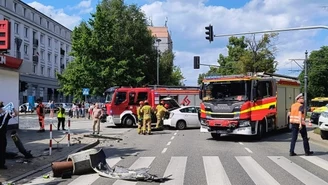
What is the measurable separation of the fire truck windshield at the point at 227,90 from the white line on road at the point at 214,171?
5.58 m

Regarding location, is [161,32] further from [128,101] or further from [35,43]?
[128,101]

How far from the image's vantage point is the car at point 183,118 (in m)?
25.1

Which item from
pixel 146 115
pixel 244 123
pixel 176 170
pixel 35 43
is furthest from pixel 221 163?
pixel 35 43

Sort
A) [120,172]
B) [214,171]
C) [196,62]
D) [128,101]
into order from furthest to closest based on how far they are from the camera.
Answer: [196,62] → [128,101] → [214,171] → [120,172]

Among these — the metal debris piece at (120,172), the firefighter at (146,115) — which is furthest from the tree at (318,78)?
the metal debris piece at (120,172)

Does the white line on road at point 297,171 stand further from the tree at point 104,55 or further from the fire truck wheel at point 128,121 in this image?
the tree at point 104,55

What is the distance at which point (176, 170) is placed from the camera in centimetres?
1002

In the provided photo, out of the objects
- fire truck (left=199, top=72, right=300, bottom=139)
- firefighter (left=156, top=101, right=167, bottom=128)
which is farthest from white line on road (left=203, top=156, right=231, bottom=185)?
firefighter (left=156, top=101, right=167, bottom=128)

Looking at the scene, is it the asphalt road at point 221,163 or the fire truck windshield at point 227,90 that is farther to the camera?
the fire truck windshield at point 227,90

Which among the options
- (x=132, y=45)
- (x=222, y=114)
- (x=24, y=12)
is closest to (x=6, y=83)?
(x=222, y=114)

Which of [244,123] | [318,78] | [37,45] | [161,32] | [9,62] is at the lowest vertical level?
[244,123]

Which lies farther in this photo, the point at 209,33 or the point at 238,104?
the point at 209,33

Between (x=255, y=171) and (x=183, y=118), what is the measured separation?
603 inches

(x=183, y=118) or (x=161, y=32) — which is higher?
(x=161, y=32)
